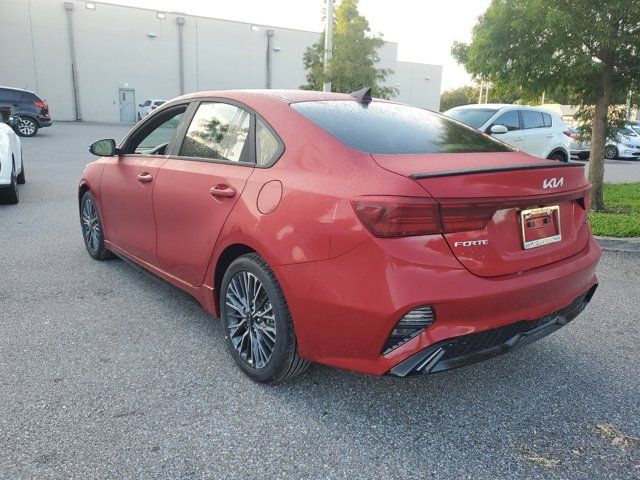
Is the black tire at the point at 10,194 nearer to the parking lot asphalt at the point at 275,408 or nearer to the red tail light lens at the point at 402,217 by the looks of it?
the parking lot asphalt at the point at 275,408

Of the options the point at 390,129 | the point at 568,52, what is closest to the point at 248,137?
the point at 390,129

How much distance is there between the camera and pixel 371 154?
2578 millimetres

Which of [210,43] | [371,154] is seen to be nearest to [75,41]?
[210,43]

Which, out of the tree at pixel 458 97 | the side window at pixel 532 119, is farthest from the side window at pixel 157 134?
the tree at pixel 458 97

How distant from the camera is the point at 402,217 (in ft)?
7.37

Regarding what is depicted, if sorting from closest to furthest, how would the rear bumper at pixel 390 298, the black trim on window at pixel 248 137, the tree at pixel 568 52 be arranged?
the rear bumper at pixel 390 298
the black trim on window at pixel 248 137
the tree at pixel 568 52

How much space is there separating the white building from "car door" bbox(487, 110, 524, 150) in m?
31.1

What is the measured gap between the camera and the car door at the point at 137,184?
387 centimetres

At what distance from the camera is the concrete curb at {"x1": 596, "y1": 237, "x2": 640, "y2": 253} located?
5889mm

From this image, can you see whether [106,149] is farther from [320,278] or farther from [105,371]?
[320,278]

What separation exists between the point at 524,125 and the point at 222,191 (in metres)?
10.2

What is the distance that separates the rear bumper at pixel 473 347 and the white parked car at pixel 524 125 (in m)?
8.33

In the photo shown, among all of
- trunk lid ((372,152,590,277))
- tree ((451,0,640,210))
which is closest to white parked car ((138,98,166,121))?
tree ((451,0,640,210))

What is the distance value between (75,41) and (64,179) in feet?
106
